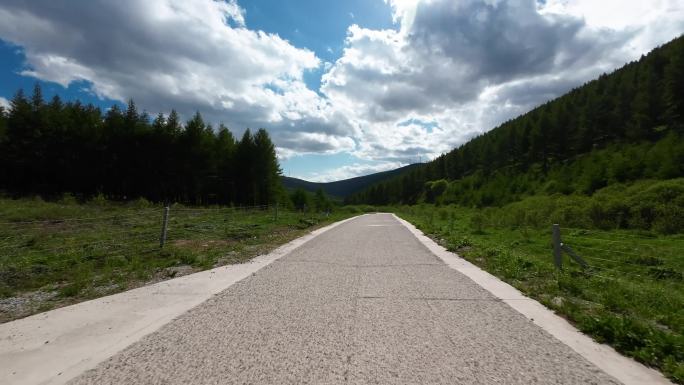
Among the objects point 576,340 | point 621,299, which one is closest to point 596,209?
point 621,299

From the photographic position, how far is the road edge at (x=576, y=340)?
10.0ft

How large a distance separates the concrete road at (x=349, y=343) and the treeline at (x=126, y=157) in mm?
40281

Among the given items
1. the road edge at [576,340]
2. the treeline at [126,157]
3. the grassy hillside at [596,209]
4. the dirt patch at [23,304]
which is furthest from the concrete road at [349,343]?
the treeline at [126,157]

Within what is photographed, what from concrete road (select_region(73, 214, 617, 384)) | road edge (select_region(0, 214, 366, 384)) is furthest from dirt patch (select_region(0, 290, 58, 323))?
concrete road (select_region(73, 214, 617, 384))

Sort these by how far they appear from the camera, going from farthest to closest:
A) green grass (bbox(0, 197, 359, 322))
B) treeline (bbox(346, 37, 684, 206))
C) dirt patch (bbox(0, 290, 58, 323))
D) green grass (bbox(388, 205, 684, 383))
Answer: treeline (bbox(346, 37, 684, 206)) < green grass (bbox(0, 197, 359, 322)) < dirt patch (bbox(0, 290, 58, 323)) < green grass (bbox(388, 205, 684, 383))

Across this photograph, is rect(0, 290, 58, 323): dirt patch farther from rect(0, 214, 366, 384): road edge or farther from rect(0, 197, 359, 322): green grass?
rect(0, 214, 366, 384): road edge

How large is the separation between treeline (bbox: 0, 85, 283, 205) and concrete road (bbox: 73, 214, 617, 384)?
4028cm

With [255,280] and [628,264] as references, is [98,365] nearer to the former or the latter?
[255,280]

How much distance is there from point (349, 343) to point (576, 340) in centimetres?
253

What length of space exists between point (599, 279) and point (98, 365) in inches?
311

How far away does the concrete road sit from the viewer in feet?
9.77

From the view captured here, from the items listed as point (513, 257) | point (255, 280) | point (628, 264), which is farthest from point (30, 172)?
point (628, 264)

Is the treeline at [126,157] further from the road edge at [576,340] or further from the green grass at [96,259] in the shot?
the road edge at [576,340]

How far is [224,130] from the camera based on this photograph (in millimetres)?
53656
